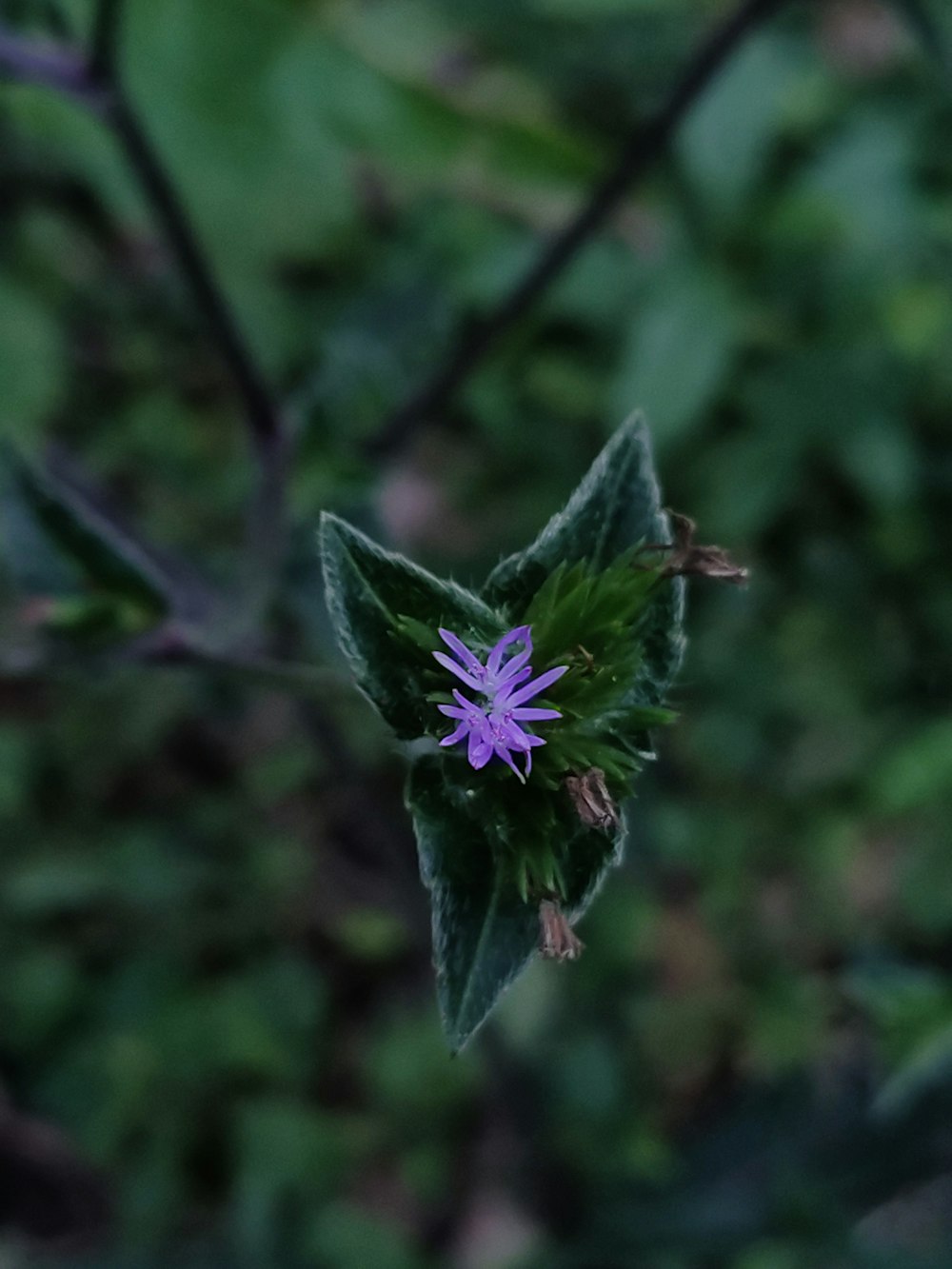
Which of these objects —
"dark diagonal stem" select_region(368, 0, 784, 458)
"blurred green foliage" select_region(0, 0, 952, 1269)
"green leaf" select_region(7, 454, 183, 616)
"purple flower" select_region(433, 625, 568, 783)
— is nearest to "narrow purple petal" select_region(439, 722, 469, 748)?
"purple flower" select_region(433, 625, 568, 783)

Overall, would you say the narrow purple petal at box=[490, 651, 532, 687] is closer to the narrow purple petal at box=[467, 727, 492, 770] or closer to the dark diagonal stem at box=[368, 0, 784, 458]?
the narrow purple petal at box=[467, 727, 492, 770]

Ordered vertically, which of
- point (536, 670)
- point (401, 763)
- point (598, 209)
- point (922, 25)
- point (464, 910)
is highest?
point (401, 763)

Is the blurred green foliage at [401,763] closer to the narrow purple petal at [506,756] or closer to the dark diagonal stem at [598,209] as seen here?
the dark diagonal stem at [598,209]

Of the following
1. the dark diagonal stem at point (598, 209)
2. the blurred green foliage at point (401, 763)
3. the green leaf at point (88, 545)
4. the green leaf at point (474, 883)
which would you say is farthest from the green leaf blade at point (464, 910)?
the blurred green foliage at point (401, 763)

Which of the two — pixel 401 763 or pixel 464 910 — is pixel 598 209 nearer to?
pixel 464 910

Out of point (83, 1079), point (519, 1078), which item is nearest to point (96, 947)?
point (83, 1079)

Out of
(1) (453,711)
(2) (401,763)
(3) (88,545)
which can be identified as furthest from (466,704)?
(2) (401,763)
